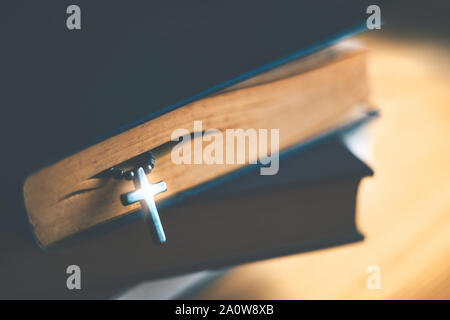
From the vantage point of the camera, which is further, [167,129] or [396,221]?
[396,221]

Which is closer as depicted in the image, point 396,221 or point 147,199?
point 147,199

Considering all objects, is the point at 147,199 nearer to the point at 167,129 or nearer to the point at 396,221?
the point at 167,129

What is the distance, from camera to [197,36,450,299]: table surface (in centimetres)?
56

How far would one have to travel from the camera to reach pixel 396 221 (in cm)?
64

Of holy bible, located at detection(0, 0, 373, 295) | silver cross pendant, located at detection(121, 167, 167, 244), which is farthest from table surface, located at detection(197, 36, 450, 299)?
silver cross pendant, located at detection(121, 167, 167, 244)

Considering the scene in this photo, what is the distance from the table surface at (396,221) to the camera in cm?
56

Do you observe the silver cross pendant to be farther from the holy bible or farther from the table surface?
the table surface

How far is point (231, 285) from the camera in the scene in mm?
567

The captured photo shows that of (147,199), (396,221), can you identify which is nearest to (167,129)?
(147,199)

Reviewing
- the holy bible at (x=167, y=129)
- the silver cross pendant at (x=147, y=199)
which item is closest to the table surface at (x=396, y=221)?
the holy bible at (x=167, y=129)

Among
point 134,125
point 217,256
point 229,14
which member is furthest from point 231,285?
point 229,14

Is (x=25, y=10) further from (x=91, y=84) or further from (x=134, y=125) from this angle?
(x=134, y=125)

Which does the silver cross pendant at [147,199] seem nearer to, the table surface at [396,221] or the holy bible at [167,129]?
the holy bible at [167,129]
